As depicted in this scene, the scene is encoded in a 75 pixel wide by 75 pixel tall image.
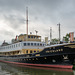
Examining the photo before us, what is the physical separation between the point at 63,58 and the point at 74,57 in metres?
1.36

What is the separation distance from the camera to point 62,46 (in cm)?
1445

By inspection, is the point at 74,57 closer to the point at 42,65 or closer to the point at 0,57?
the point at 42,65

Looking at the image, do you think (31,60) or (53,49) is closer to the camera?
(53,49)

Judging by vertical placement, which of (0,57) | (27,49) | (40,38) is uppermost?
(40,38)

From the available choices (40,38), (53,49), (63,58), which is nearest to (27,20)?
(40,38)

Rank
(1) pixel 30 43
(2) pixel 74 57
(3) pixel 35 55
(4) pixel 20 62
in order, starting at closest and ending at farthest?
(2) pixel 74 57 < (3) pixel 35 55 < (4) pixel 20 62 < (1) pixel 30 43

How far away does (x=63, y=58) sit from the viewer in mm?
14641

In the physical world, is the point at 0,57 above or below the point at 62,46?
below

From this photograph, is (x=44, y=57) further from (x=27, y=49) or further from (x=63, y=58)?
(x=27, y=49)

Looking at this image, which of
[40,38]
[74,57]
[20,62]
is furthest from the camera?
[40,38]

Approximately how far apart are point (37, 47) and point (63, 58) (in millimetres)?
7128

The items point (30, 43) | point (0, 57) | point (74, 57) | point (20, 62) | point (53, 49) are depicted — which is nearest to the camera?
point (74, 57)

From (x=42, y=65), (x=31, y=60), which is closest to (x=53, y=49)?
(x=42, y=65)

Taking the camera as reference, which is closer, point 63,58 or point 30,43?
point 63,58
